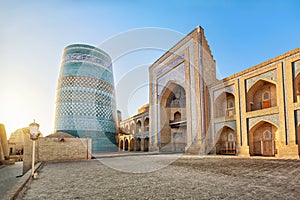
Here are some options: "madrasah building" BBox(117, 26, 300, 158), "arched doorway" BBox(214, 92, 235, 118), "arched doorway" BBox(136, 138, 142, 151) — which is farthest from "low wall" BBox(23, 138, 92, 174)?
"arched doorway" BBox(136, 138, 142, 151)

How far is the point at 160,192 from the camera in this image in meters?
3.46

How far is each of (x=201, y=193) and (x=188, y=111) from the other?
43.5 feet

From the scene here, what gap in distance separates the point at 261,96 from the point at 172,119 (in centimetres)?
989

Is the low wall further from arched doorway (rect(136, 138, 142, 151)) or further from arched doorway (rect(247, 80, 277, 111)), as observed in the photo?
arched doorway (rect(136, 138, 142, 151))

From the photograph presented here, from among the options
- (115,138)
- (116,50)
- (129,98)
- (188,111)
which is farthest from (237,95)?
(115,138)

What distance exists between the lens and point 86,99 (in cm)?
2241

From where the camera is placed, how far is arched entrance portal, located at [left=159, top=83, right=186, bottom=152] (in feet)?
66.6

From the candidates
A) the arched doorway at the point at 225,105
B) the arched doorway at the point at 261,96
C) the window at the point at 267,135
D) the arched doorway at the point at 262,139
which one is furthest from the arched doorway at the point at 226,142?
the arched doorway at the point at 261,96

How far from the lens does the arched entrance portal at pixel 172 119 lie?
2030 centimetres

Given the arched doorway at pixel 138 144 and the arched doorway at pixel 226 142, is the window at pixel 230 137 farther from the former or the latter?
the arched doorway at pixel 138 144

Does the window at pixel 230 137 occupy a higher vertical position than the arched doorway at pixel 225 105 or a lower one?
lower

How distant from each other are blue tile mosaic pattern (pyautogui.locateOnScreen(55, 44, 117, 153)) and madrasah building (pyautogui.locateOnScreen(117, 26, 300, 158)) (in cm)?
538

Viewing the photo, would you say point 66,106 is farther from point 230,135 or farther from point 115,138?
point 230,135

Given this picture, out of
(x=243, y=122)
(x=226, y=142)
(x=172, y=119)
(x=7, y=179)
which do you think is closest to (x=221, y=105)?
(x=226, y=142)
